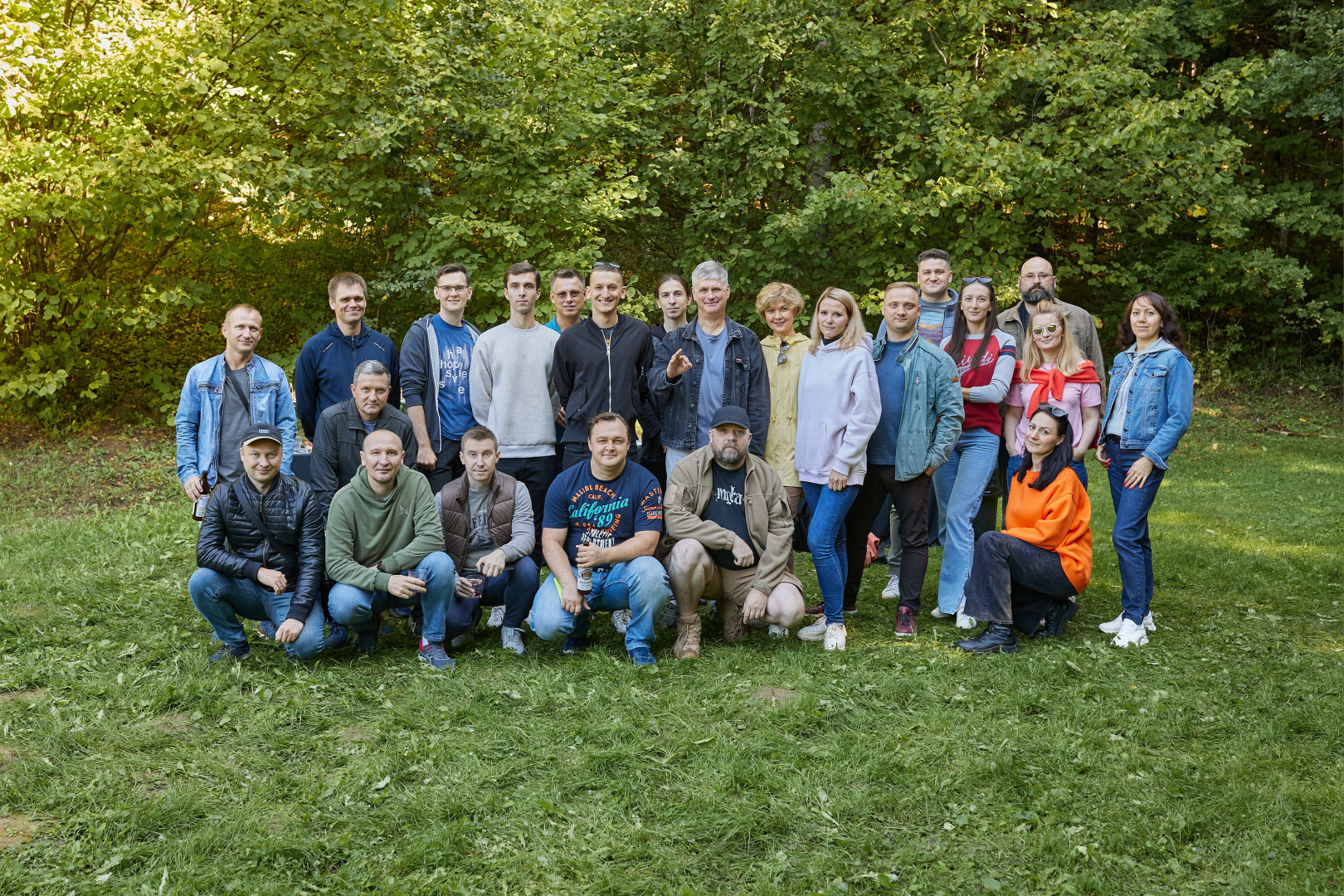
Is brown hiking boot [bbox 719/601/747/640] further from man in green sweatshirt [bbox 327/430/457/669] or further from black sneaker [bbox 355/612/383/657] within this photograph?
black sneaker [bbox 355/612/383/657]

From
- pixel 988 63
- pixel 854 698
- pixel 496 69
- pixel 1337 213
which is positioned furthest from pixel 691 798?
pixel 1337 213

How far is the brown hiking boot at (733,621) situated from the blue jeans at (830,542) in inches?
18.1

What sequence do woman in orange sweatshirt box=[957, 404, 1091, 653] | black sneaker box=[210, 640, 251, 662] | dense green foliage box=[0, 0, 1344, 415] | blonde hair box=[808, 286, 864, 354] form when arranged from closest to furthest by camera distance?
black sneaker box=[210, 640, 251, 662], woman in orange sweatshirt box=[957, 404, 1091, 653], blonde hair box=[808, 286, 864, 354], dense green foliage box=[0, 0, 1344, 415]

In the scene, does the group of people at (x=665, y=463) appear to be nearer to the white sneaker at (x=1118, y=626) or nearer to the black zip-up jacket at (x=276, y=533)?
the black zip-up jacket at (x=276, y=533)

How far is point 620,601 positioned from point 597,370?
1.27 m

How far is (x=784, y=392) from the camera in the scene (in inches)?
215

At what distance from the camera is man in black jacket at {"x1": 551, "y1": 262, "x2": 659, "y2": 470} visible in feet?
17.7

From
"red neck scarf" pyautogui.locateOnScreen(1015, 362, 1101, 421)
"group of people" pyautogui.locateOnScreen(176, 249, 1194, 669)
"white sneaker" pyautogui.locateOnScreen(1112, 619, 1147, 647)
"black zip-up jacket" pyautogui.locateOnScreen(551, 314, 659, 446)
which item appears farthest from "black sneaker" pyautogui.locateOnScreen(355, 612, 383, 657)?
"white sneaker" pyautogui.locateOnScreen(1112, 619, 1147, 647)

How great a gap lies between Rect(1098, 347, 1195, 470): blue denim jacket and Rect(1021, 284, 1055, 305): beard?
2.49ft

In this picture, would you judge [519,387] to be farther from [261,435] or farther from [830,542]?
[830,542]

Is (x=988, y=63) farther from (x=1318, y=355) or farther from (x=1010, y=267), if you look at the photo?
(x=1318, y=355)

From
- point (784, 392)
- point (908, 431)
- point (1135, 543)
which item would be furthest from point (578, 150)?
point (1135, 543)

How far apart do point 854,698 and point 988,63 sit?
10.4 m

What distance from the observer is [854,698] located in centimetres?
439
